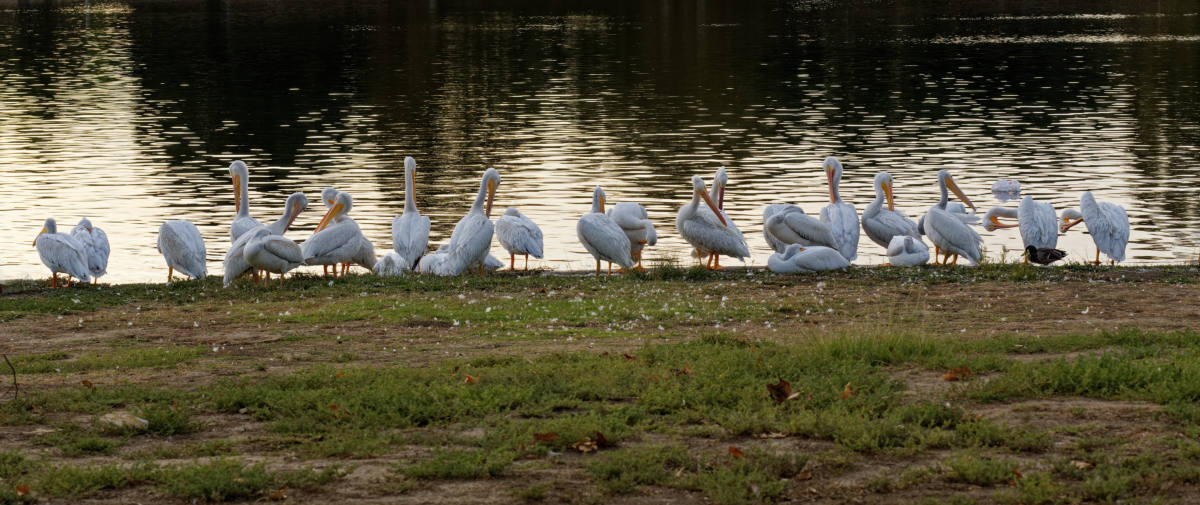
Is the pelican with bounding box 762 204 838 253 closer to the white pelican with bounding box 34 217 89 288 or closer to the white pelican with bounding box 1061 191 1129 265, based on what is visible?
the white pelican with bounding box 1061 191 1129 265

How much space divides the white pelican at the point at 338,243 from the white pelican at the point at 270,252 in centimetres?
94

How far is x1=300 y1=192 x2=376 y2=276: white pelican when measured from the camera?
621 inches

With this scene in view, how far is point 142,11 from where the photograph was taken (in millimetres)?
101750

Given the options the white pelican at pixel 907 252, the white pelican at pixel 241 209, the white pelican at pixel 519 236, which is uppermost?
the white pelican at pixel 241 209

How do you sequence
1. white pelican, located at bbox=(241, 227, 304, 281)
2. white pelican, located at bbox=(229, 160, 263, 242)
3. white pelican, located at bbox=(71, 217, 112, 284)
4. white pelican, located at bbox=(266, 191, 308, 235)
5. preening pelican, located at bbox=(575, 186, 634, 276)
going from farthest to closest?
white pelican, located at bbox=(229, 160, 263, 242) → white pelican, located at bbox=(71, 217, 112, 284) → preening pelican, located at bbox=(575, 186, 634, 276) → white pelican, located at bbox=(266, 191, 308, 235) → white pelican, located at bbox=(241, 227, 304, 281)

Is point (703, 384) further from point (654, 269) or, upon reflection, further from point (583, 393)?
point (654, 269)

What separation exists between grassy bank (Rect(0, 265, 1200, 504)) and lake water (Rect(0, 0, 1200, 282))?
24.7ft

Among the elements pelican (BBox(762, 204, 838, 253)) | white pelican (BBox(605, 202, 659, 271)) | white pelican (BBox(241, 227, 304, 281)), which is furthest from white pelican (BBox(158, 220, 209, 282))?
pelican (BBox(762, 204, 838, 253))

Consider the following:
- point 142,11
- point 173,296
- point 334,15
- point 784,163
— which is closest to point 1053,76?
point 784,163

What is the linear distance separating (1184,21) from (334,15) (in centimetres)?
5493

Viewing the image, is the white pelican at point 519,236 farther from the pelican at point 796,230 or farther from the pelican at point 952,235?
the pelican at point 952,235

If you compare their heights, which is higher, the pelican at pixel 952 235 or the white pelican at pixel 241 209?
the white pelican at pixel 241 209

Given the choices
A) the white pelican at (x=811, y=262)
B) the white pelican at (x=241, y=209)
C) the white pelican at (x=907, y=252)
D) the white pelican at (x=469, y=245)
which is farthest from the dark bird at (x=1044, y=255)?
the white pelican at (x=241, y=209)

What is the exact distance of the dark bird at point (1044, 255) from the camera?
16828 mm
